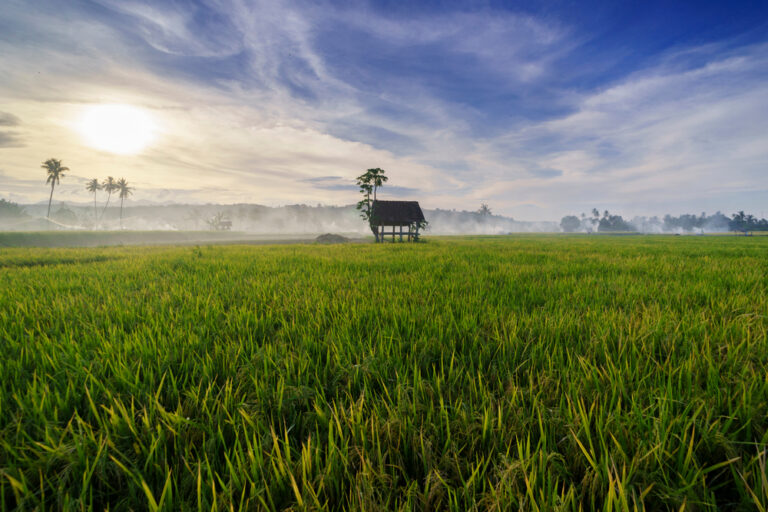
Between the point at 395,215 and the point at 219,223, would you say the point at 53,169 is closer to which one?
the point at 219,223

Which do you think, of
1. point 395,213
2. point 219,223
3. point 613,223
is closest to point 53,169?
point 219,223

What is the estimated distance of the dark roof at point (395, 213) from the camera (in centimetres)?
2600

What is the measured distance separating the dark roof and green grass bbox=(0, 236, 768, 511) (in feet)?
76.4

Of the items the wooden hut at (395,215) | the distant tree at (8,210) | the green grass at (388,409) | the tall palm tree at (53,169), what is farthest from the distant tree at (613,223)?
the distant tree at (8,210)

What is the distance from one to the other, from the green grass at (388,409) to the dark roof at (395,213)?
23272mm

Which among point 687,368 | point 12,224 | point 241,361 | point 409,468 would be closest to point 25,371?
point 241,361

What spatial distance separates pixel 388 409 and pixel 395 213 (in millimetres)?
25762

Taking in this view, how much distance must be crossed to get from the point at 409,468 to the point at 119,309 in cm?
330

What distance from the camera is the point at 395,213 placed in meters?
26.5

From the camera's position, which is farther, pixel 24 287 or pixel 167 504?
pixel 24 287

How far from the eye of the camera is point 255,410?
1251mm

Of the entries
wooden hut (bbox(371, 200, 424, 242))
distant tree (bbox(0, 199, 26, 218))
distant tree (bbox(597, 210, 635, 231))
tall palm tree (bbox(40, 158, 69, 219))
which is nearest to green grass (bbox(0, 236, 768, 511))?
wooden hut (bbox(371, 200, 424, 242))

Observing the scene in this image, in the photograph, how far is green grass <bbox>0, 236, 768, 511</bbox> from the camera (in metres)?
0.87

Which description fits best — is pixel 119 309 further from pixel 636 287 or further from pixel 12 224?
pixel 12 224
